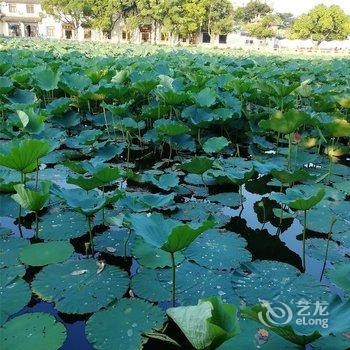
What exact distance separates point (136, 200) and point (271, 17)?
42816mm

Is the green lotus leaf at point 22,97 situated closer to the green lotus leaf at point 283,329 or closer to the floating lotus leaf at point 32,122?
the floating lotus leaf at point 32,122

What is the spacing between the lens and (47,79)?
164 inches

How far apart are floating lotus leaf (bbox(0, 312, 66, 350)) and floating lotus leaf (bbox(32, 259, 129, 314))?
10 centimetres

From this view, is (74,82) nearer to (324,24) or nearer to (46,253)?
(46,253)

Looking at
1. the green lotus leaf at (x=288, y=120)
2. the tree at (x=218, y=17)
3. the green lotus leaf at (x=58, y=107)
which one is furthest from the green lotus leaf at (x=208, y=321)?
the tree at (x=218, y=17)

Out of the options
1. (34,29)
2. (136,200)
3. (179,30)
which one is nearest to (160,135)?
(136,200)

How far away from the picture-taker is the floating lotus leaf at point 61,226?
194cm

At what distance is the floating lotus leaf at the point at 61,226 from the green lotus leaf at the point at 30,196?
215mm

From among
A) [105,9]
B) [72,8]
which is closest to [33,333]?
[72,8]

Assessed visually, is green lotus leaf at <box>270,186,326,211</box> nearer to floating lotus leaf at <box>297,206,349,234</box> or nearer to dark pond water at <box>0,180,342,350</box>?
dark pond water at <box>0,180,342,350</box>

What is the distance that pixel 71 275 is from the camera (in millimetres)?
1619

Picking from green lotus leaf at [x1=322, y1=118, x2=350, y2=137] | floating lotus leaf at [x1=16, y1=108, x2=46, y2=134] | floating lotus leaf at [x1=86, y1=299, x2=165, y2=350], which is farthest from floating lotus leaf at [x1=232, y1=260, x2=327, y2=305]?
floating lotus leaf at [x1=16, y1=108, x2=46, y2=134]

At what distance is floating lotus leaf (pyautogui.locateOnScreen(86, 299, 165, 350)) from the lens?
50.0 inches

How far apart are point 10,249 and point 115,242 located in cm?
46
